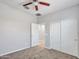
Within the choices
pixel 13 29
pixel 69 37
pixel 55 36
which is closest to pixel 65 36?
pixel 69 37

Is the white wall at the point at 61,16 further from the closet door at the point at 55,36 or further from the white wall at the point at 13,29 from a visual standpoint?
the white wall at the point at 13,29

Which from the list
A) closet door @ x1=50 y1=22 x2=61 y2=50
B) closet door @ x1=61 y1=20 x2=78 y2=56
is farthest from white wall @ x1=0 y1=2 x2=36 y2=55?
closet door @ x1=61 y1=20 x2=78 y2=56

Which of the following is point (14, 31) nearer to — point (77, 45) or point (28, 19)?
point (28, 19)

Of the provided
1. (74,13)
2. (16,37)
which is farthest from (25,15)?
(74,13)

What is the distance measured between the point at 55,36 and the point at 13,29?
2.82 metres

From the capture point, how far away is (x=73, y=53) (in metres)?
3.52

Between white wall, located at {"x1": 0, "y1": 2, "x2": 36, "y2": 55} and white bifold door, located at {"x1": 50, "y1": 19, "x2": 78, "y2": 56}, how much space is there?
6.38 feet

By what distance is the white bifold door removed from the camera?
3.49 metres

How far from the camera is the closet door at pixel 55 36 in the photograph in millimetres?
4340

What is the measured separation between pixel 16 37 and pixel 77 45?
139 inches

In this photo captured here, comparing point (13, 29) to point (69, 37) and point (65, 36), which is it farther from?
point (69, 37)

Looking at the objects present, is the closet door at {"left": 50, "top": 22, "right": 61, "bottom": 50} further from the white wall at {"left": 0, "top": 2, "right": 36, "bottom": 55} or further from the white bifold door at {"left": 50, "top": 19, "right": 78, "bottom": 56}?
the white wall at {"left": 0, "top": 2, "right": 36, "bottom": 55}

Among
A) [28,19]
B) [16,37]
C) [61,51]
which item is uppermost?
[28,19]

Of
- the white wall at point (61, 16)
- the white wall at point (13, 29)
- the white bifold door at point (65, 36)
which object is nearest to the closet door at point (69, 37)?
the white bifold door at point (65, 36)
